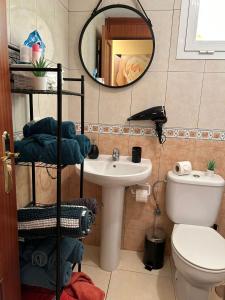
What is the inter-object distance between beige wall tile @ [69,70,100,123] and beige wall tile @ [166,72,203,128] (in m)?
0.56

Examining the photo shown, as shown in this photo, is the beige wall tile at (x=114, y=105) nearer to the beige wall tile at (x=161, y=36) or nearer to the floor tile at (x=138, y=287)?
the beige wall tile at (x=161, y=36)

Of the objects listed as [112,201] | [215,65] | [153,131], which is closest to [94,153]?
[112,201]

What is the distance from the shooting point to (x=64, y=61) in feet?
5.65

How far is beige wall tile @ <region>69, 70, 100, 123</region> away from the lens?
1807mm

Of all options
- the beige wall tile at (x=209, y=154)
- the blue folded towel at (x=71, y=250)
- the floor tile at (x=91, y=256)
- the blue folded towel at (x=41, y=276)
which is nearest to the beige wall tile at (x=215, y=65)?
the beige wall tile at (x=209, y=154)

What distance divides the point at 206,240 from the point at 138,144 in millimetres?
834

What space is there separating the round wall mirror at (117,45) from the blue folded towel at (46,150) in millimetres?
945

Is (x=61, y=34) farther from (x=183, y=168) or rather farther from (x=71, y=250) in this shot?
(x=71, y=250)

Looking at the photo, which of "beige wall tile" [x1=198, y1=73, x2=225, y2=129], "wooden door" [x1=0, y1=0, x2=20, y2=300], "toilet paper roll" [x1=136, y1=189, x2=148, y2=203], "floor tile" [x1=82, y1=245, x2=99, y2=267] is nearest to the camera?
"wooden door" [x1=0, y1=0, x2=20, y2=300]

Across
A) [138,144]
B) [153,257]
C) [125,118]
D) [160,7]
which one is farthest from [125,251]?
[160,7]

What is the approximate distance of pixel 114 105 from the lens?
1.81 m

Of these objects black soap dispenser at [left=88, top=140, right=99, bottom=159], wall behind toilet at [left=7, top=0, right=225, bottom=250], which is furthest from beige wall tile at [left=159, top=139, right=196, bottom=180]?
black soap dispenser at [left=88, top=140, right=99, bottom=159]

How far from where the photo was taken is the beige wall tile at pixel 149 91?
1.72m

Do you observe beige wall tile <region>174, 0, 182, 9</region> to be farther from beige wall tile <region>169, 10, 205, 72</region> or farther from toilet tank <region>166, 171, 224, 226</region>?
toilet tank <region>166, 171, 224, 226</region>
